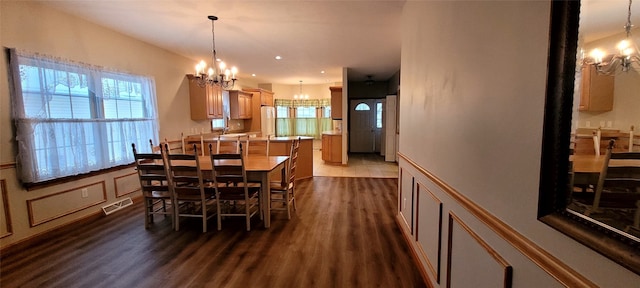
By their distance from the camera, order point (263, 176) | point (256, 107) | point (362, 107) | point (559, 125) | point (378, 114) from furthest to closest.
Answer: point (362, 107)
point (378, 114)
point (256, 107)
point (263, 176)
point (559, 125)

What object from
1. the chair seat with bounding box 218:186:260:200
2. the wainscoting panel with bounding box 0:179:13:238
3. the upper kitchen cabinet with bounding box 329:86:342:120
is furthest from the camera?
the upper kitchen cabinet with bounding box 329:86:342:120

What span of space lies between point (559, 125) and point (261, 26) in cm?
374

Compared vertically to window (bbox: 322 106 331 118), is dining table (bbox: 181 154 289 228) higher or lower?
lower

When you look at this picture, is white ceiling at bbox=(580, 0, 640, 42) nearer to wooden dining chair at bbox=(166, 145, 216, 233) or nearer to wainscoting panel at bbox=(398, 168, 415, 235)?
wainscoting panel at bbox=(398, 168, 415, 235)

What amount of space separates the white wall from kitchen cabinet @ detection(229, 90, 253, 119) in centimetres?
638

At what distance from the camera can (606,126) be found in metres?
0.73

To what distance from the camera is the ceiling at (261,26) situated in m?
3.13

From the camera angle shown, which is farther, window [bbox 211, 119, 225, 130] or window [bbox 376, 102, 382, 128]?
window [bbox 376, 102, 382, 128]

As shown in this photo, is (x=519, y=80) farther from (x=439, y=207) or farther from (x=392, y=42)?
(x=392, y=42)

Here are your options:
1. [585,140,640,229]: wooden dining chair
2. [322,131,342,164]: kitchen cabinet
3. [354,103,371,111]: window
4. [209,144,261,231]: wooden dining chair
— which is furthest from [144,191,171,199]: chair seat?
[354,103,371,111]: window

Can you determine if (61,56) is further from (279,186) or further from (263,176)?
→ (279,186)

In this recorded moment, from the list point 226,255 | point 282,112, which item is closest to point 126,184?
point 226,255

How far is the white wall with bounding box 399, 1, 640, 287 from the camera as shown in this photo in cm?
88

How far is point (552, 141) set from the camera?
0.84 metres
